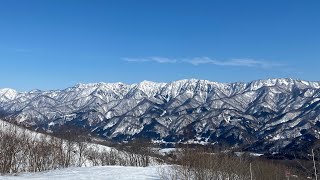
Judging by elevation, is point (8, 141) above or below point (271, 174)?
above

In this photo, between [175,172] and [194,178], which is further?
[175,172]

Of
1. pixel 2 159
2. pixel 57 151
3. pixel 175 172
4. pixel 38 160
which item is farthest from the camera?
pixel 57 151

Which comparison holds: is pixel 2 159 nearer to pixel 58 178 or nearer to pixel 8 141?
pixel 8 141

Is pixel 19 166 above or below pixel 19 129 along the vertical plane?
below

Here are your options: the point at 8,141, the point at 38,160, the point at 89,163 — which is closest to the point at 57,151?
the point at 38,160

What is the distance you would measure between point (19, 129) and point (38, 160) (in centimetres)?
4919

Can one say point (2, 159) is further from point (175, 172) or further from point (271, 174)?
point (271, 174)

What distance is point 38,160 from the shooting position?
90562mm

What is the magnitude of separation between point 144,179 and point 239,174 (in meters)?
12.3

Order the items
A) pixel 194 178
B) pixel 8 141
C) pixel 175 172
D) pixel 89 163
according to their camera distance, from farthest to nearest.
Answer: pixel 89 163 < pixel 8 141 < pixel 175 172 < pixel 194 178

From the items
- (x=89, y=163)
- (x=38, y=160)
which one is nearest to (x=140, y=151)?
(x=89, y=163)

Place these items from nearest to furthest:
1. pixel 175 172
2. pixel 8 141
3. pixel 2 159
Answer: pixel 175 172 < pixel 2 159 < pixel 8 141

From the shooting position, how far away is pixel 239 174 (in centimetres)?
5509

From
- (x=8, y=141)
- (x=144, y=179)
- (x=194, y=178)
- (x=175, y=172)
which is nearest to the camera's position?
(x=194, y=178)
